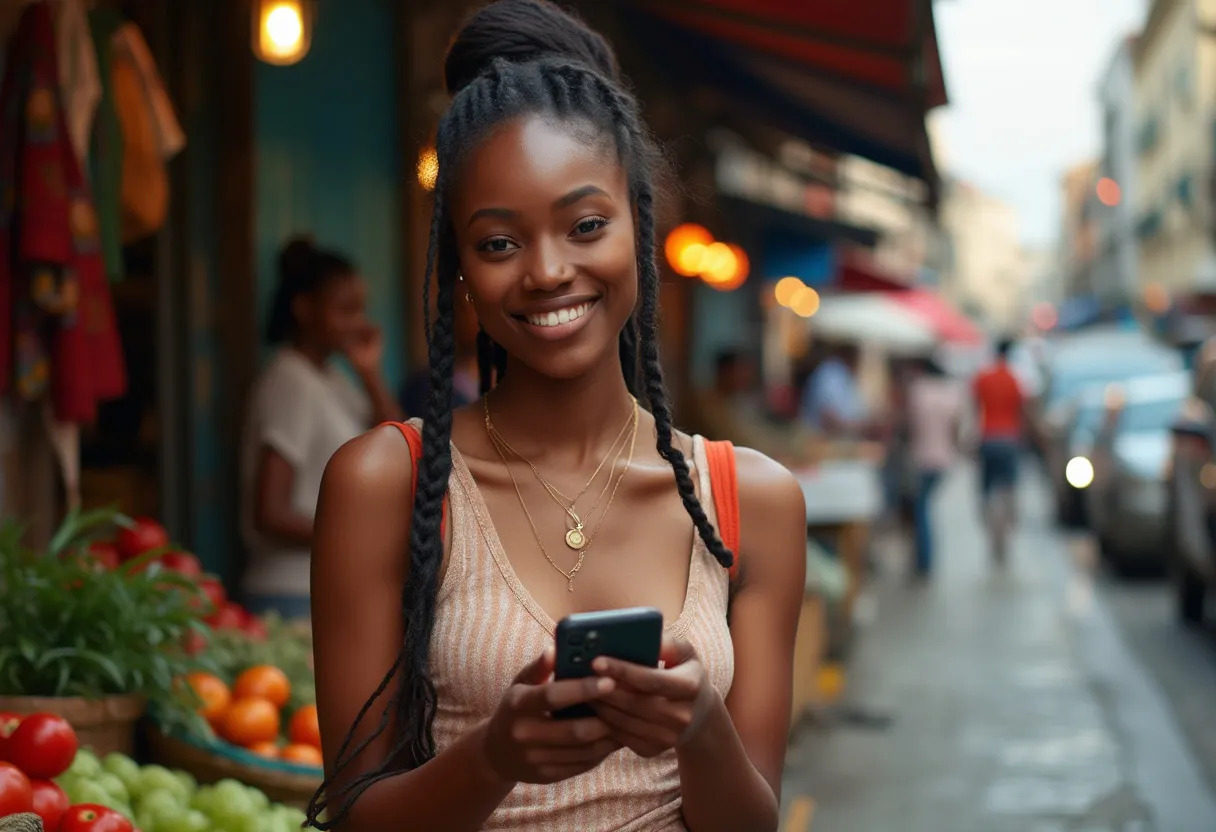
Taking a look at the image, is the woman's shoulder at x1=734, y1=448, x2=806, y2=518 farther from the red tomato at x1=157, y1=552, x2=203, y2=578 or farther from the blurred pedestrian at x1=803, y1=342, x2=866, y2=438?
the blurred pedestrian at x1=803, y1=342, x2=866, y2=438

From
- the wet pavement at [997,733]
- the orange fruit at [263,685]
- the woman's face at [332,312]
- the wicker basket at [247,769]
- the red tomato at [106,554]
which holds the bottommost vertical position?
the wet pavement at [997,733]

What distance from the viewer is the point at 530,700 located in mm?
1749

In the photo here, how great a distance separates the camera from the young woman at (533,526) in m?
2.08

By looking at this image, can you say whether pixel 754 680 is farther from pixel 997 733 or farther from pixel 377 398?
pixel 997 733

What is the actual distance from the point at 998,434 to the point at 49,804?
12.4 metres

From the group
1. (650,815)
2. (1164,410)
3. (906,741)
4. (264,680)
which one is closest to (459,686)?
(650,815)

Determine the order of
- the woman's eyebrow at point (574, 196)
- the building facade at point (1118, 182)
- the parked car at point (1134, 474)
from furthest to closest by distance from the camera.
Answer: the building facade at point (1118, 182) < the parked car at point (1134, 474) < the woman's eyebrow at point (574, 196)

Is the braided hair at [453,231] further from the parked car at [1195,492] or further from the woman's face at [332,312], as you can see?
the parked car at [1195,492]

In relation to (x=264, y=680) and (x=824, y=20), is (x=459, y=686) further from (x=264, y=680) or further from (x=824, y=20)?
(x=824, y=20)

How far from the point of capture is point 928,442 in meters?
14.1

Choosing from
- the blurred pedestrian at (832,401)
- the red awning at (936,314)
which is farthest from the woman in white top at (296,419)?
the red awning at (936,314)

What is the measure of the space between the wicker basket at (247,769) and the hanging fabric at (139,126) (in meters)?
2.15

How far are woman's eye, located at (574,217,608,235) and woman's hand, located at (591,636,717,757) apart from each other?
0.62m

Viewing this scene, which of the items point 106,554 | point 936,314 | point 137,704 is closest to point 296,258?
point 106,554
